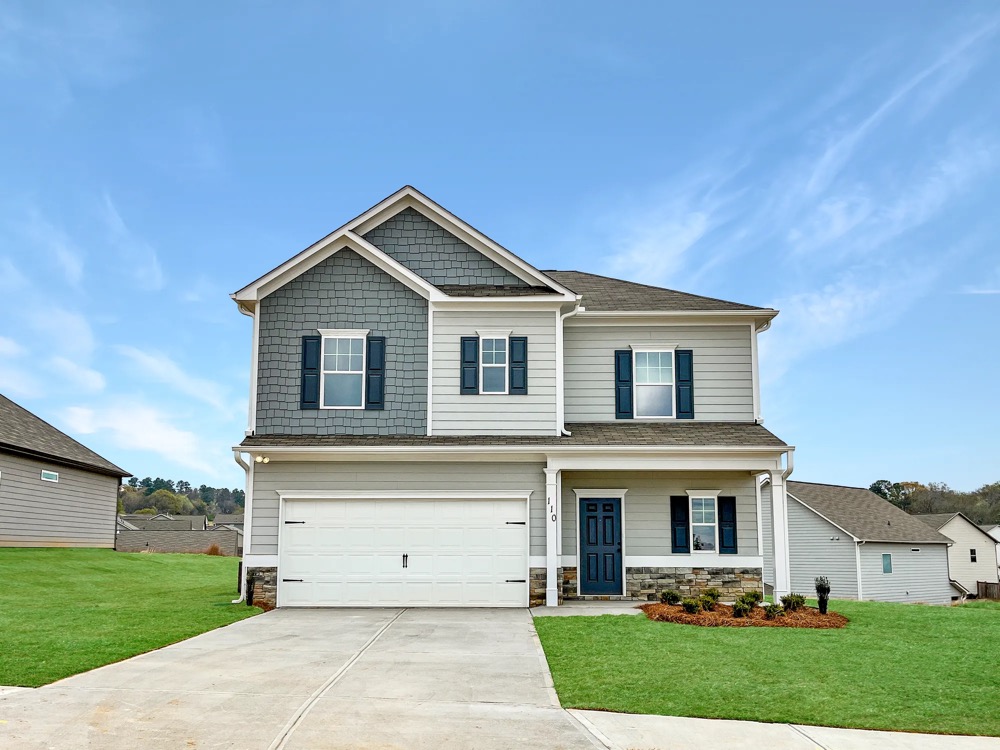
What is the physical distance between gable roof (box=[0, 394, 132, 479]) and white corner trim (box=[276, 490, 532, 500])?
1297 cm

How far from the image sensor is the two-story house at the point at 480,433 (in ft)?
56.8

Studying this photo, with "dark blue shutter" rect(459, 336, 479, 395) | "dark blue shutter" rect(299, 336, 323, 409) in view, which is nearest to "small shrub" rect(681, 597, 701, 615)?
"dark blue shutter" rect(459, 336, 479, 395)

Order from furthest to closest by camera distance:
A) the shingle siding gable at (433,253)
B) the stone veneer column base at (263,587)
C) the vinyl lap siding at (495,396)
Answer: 1. the shingle siding gable at (433,253)
2. the vinyl lap siding at (495,396)
3. the stone veneer column base at (263,587)

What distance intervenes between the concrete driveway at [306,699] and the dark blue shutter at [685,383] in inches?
316

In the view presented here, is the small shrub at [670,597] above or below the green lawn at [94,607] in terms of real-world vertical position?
above

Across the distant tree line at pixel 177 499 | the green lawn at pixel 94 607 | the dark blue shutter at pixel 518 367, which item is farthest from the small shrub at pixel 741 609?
the distant tree line at pixel 177 499

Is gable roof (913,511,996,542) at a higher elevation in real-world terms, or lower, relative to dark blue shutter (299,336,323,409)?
lower

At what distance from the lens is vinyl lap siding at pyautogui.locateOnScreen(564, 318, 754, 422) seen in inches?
754

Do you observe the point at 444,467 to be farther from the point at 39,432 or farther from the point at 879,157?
the point at 39,432

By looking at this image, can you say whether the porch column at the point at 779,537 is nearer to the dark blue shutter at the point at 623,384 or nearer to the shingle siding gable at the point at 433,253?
the dark blue shutter at the point at 623,384

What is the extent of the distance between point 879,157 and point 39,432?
2791cm

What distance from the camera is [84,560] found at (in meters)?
27.1

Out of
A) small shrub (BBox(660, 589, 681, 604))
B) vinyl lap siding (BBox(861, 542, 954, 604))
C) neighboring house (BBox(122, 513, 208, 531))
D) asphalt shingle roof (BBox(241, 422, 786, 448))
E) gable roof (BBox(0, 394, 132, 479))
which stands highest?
gable roof (BBox(0, 394, 132, 479))

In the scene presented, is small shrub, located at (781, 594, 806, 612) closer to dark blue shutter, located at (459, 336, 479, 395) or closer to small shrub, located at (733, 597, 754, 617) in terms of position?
small shrub, located at (733, 597, 754, 617)
